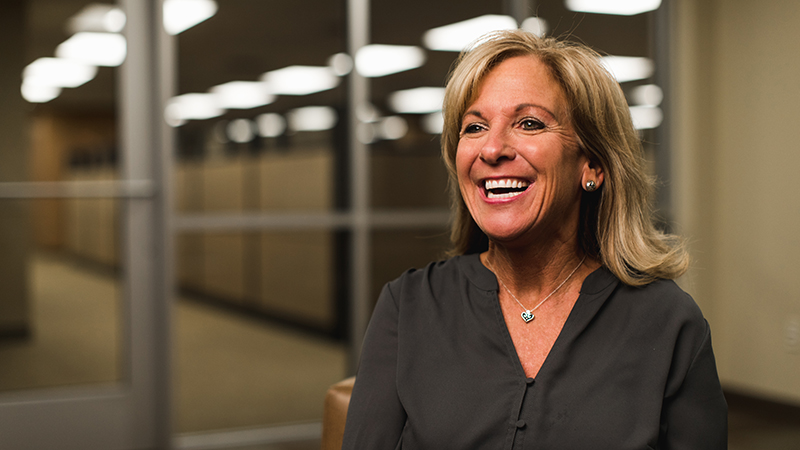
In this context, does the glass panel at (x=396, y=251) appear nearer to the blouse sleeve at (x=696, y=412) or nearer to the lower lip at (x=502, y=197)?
the lower lip at (x=502, y=197)

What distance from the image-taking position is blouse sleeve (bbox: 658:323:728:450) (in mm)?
1184

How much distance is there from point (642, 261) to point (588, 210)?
0.17 m

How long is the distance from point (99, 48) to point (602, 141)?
2830 mm

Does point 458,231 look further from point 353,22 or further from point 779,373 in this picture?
point 779,373

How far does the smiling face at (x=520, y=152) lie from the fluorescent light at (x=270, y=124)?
2477 millimetres

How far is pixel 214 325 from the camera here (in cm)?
375

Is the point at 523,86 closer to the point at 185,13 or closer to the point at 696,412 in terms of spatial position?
the point at 696,412

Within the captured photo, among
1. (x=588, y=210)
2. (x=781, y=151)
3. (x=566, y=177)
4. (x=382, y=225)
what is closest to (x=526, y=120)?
(x=566, y=177)

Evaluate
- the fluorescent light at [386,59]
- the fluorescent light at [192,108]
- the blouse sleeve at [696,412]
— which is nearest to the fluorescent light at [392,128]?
the fluorescent light at [386,59]

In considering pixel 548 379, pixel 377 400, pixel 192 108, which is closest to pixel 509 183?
pixel 548 379

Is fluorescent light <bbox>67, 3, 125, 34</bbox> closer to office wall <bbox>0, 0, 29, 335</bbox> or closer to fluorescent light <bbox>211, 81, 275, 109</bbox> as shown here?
office wall <bbox>0, 0, 29, 335</bbox>

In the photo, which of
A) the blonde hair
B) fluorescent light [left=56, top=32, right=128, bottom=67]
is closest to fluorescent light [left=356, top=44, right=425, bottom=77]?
fluorescent light [left=56, top=32, right=128, bottom=67]

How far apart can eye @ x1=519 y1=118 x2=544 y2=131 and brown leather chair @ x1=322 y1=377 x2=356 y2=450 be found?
67 centimetres

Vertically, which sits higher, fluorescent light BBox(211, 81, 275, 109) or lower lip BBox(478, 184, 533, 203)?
fluorescent light BBox(211, 81, 275, 109)
